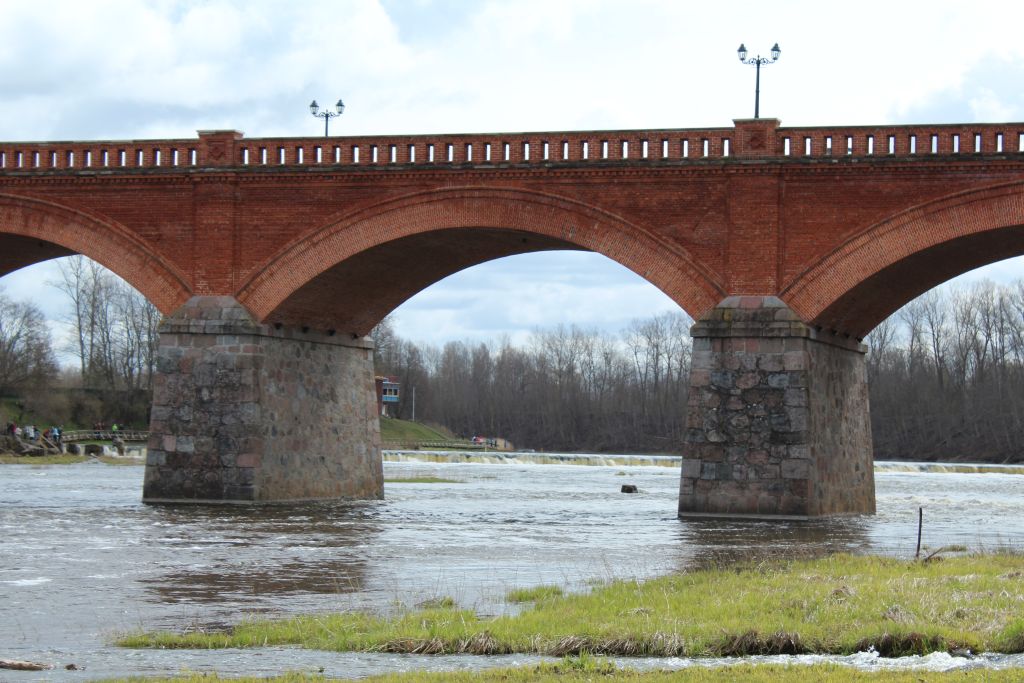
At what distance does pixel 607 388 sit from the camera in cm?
10306

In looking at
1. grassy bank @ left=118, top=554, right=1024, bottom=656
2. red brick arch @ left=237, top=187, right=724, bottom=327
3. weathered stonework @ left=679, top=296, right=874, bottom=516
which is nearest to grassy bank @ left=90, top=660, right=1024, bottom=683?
grassy bank @ left=118, top=554, right=1024, bottom=656

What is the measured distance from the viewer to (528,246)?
2658 centimetres

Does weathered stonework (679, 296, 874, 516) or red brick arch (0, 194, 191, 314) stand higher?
red brick arch (0, 194, 191, 314)

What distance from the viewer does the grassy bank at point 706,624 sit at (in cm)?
912

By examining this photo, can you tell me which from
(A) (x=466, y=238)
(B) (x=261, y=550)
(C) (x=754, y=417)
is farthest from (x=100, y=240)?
(C) (x=754, y=417)

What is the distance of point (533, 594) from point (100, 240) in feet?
53.7

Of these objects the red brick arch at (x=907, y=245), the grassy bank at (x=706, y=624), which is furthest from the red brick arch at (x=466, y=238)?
the grassy bank at (x=706, y=624)

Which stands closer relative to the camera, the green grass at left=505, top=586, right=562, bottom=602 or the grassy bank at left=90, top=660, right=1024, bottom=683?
the grassy bank at left=90, top=660, right=1024, bottom=683

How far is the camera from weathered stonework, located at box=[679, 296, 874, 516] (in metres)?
21.9

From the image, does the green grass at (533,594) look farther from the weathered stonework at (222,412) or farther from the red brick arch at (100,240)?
the red brick arch at (100,240)

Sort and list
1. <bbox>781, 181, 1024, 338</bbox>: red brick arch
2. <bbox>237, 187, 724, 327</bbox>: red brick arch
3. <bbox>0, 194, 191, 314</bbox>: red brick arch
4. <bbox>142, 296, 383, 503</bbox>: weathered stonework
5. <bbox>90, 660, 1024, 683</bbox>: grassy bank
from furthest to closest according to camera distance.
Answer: <bbox>0, 194, 191, 314</bbox>: red brick arch, <bbox>142, 296, 383, 503</bbox>: weathered stonework, <bbox>237, 187, 724, 327</bbox>: red brick arch, <bbox>781, 181, 1024, 338</bbox>: red brick arch, <bbox>90, 660, 1024, 683</bbox>: grassy bank

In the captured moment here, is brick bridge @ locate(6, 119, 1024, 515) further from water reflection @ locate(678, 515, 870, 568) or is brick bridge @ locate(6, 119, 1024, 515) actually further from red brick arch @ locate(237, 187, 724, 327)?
water reflection @ locate(678, 515, 870, 568)

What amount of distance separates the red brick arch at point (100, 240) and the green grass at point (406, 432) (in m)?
52.0

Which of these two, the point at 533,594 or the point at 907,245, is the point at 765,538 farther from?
the point at 533,594
